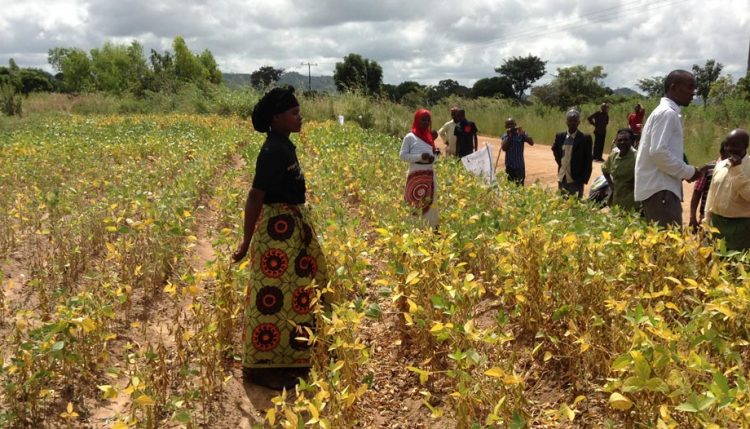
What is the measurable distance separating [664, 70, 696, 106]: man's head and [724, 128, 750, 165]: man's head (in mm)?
340

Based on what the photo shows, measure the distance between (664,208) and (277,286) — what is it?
2514mm

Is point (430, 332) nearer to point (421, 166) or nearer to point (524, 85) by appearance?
point (421, 166)

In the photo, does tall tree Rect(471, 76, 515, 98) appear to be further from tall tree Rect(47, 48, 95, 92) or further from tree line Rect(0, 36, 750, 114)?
tall tree Rect(47, 48, 95, 92)

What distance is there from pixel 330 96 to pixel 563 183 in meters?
15.9

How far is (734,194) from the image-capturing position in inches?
138

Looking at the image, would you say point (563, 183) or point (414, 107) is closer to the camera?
point (563, 183)

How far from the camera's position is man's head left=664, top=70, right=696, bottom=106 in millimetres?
3521

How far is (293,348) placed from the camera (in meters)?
3.07

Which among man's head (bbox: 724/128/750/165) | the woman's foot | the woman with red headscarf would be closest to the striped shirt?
the woman with red headscarf

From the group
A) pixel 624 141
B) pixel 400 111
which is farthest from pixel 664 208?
pixel 400 111

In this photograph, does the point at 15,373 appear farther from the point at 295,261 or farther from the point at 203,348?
the point at 295,261

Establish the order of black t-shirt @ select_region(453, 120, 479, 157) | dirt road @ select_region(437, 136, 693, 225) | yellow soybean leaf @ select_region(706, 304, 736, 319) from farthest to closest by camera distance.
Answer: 1. dirt road @ select_region(437, 136, 693, 225)
2. black t-shirt @ select_region(453, 120, 479, 157)
3. yellow soybean leaf @ select_region(706, 304, 736, 319)

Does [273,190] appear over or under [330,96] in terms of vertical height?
under

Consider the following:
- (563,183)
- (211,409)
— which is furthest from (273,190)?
(563,183)
